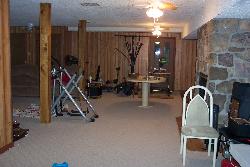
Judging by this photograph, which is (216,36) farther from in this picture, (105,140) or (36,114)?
(36,114)

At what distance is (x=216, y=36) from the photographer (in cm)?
462

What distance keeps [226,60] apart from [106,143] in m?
2.37

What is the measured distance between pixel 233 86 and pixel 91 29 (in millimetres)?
7254

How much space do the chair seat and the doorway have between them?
726 cm

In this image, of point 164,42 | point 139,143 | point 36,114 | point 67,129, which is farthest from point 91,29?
point 139,143

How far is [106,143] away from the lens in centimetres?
432

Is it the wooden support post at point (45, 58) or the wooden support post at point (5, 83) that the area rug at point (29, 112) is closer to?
the wooden support post at point (45, 58)

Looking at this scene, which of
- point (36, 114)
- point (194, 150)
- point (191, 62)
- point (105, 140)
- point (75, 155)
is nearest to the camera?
point (75, 155)

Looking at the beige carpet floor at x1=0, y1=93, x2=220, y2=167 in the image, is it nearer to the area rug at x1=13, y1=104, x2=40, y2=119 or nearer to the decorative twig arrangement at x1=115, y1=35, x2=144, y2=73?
the area rug at x1=13, y1=104, x2=40, y2=119

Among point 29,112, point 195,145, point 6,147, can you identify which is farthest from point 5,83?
point 195,145

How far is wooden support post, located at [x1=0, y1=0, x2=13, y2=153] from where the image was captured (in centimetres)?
383

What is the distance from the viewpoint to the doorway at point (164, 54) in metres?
10.8

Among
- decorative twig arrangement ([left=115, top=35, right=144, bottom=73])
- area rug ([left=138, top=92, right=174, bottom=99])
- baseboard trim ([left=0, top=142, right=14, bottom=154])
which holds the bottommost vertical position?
baseboard trim ([left=0, top=142, right=14, bottom=154])

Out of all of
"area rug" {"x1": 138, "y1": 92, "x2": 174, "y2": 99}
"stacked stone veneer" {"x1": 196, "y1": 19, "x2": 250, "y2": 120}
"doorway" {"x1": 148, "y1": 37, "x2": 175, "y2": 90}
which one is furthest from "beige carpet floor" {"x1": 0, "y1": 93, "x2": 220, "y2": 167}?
"doorway" {"x1": 148, "y1": 37, "x2": 175, "y2": 90}
